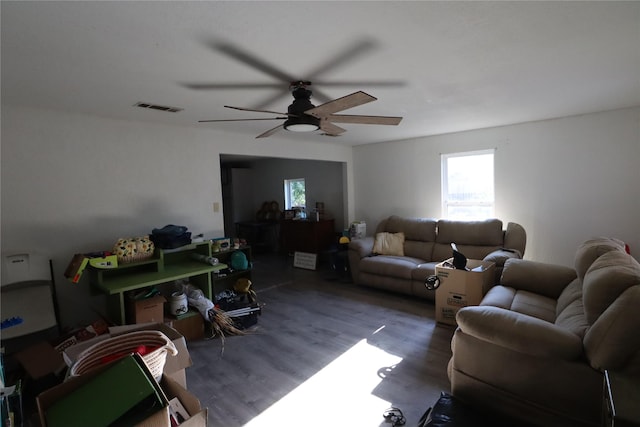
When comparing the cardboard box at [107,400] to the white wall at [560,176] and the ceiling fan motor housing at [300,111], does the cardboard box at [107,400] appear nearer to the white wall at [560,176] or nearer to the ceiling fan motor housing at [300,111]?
the ceiling fan motor housing at [300,111]

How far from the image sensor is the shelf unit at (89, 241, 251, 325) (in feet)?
8.95

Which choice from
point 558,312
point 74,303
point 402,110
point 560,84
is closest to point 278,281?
point 74,303

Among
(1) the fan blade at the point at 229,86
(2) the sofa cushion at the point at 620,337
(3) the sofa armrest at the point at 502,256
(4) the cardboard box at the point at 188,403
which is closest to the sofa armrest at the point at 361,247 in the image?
(3) the sofa armrest at the point at 502,256

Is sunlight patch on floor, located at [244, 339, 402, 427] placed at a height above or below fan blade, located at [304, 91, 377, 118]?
below

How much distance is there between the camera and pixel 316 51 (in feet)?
5.81

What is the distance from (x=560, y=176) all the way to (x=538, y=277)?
1.73 metres

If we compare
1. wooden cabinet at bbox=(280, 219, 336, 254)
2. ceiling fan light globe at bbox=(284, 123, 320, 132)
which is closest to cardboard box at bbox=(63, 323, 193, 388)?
ceiling fan light globe at bbox=(284, 123, 320, 132)

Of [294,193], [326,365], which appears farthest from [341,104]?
[294,193]

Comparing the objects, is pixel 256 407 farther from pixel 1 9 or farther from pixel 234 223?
pixel 234 223

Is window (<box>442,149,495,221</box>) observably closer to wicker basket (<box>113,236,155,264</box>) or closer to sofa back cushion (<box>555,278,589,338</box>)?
sofa back cushion (<box>555,278,589,338</box>)

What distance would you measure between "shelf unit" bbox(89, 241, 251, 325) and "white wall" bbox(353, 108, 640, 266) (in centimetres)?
347

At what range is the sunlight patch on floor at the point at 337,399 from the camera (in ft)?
6.42

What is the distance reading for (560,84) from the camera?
8.20 feet

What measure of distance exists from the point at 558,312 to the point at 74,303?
4.28 meters
